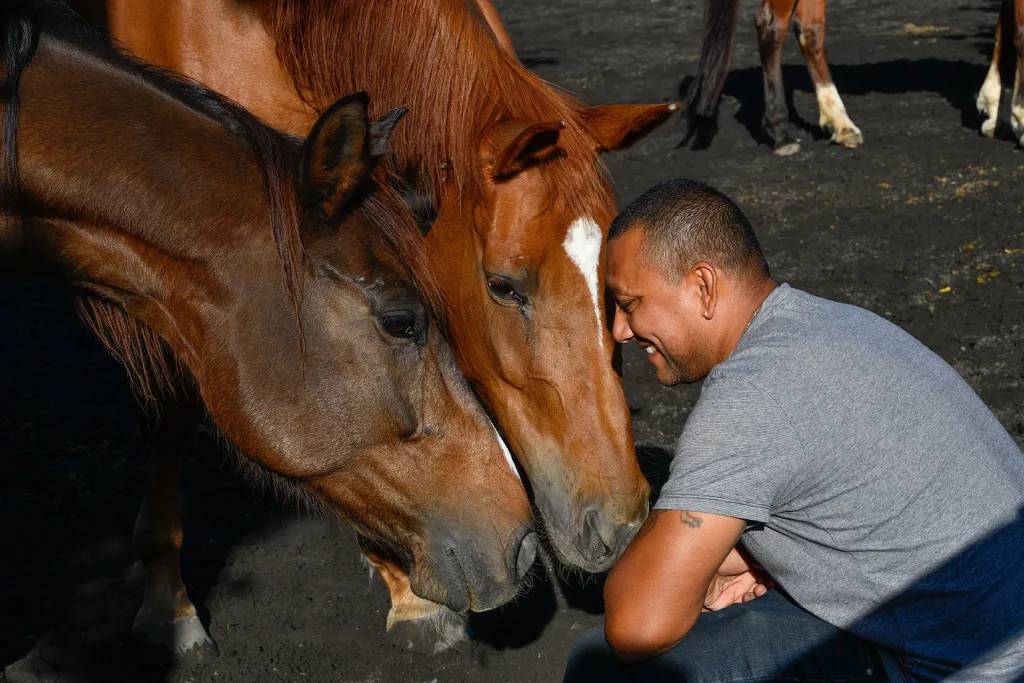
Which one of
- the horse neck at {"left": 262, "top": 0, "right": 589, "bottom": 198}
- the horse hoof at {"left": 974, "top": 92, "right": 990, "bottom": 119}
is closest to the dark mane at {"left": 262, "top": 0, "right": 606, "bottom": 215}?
the horse neck at {"left": 262, "top": 0, "right": 589, "bottom": 198}

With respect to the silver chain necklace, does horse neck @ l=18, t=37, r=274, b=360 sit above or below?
above

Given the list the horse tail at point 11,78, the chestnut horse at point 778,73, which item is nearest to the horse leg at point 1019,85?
the chestnut horse at point 778,73

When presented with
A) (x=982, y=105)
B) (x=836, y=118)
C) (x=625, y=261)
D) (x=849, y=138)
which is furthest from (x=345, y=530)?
(x=982, y=105)

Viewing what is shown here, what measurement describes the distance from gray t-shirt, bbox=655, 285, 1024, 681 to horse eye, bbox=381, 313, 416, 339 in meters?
0.71

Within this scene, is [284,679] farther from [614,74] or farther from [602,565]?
[614,74]

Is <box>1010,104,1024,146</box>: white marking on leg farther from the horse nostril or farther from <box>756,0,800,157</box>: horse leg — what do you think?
the horse nostril

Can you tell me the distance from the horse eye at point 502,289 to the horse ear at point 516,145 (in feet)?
1.05

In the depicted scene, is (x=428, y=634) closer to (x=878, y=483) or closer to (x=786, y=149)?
(x=878, y=483)

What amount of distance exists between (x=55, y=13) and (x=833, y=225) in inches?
212

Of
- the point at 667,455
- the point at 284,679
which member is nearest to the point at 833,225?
the point at 667,455

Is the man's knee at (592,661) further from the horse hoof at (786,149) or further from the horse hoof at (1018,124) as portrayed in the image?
the horse hoof at (1018,124)

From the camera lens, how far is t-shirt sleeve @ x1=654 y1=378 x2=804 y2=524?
192 centimetres

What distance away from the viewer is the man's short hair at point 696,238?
2156 millimetres

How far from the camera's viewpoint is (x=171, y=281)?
224 cm
